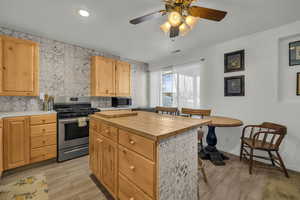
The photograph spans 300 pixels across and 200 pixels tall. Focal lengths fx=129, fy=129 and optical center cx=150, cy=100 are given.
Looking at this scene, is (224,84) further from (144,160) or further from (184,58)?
(144,160)

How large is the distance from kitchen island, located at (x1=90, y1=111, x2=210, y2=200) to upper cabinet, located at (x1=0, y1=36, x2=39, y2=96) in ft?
6.45

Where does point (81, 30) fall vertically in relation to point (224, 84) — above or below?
above

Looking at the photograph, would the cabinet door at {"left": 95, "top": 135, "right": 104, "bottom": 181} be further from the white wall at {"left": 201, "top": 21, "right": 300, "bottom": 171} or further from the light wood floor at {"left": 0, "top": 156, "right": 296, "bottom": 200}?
the white wall at {"left": 201, "top": 21, "right": 300, "bottom": 171}

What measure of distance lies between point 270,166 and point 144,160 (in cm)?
256

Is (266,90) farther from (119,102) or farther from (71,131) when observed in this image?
(71,131)

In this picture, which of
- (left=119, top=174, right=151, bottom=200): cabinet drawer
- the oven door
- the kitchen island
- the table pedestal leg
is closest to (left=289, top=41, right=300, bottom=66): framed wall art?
the table pedestal leg

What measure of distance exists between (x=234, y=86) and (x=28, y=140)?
3.96m

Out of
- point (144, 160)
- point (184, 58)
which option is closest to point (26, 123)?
point (144, 160)

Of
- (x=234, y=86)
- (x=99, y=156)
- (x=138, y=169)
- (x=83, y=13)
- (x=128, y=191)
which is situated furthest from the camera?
(x=234, y=86)

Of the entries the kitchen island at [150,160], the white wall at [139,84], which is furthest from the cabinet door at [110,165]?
the white wall at [139,84]

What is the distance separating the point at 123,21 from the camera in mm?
2127

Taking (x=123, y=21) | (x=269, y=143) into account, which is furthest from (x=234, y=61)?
(x=123, y=21)

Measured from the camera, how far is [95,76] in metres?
3.21

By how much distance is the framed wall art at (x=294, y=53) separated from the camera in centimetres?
212
